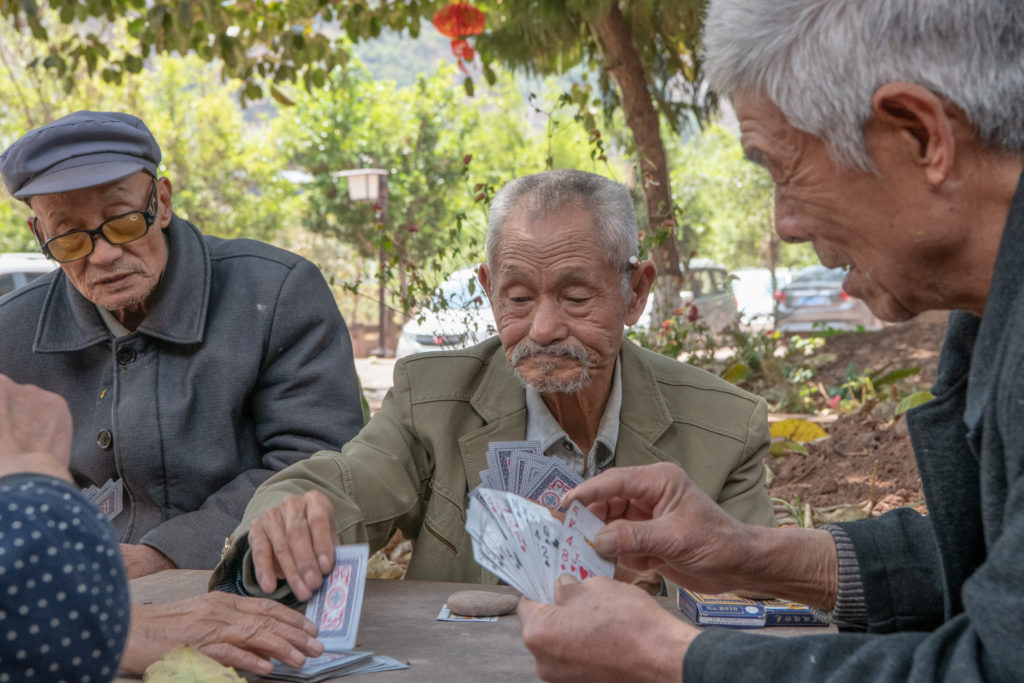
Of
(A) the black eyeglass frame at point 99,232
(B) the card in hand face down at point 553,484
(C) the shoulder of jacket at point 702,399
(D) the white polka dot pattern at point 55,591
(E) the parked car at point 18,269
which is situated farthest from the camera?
(E) the parked car at point 18,269

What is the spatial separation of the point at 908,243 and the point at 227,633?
135 centimetres

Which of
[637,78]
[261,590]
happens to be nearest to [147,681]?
[261,590]

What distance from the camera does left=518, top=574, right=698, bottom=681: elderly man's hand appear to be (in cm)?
146

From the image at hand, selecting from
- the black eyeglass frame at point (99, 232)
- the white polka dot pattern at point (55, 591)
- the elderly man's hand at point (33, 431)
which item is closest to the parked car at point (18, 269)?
the black eyeglass frame at point (99, 232)

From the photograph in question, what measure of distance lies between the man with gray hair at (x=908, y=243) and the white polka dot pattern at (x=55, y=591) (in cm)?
60

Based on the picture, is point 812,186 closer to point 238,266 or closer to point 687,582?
point 687,582

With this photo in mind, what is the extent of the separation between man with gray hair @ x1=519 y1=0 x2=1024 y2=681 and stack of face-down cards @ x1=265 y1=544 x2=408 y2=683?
449 mm

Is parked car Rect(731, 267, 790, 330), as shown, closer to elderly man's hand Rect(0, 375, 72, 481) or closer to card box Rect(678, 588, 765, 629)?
card box Rect(678, 588, 765, 629)

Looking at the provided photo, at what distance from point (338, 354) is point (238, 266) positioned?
18.4 inches

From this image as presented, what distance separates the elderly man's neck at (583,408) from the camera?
2930 mm

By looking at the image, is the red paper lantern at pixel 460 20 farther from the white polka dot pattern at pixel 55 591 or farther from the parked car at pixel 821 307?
the parked car at pixel 821 307

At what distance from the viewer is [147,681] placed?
1737 millimetres

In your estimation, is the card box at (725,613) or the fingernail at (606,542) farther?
the card box at (725,613)

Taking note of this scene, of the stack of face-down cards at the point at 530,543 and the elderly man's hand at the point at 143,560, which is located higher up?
the stack of face-down cards at the point at 530,543
